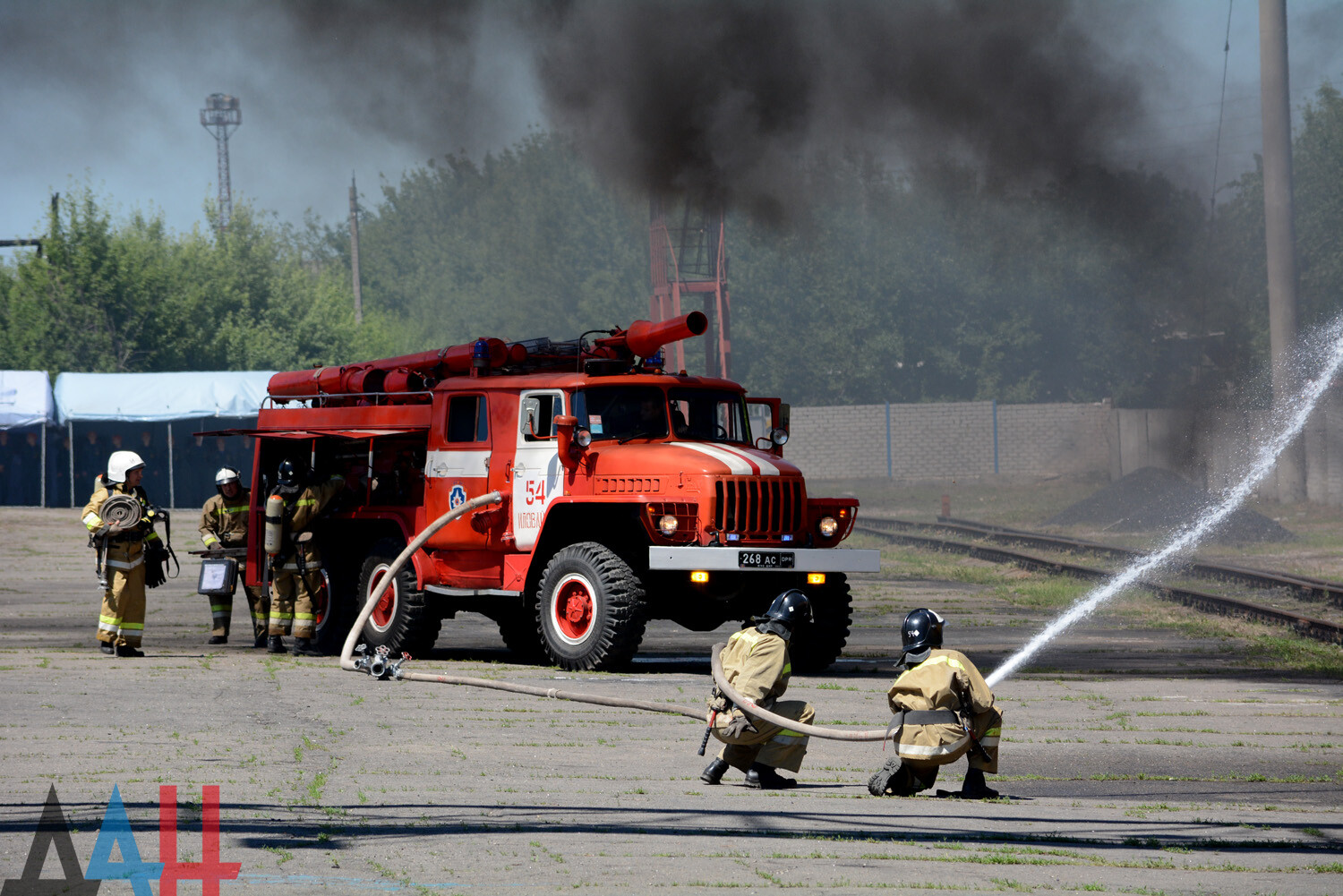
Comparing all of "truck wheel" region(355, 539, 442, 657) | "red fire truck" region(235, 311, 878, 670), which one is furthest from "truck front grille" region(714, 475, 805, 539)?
"truck wheel" region(355, 539, 442, 657)

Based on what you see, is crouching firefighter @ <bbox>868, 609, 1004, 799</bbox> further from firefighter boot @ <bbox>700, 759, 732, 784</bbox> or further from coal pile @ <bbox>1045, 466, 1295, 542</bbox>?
coal pile @ <bbox>1045, 466, 1295, 542</bbox>

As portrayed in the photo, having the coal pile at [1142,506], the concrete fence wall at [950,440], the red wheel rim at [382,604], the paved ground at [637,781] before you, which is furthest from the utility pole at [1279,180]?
the red wheel rim at [382,604]

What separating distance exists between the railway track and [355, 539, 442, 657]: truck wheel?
9.06 m

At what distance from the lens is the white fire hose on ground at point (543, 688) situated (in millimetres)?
8039

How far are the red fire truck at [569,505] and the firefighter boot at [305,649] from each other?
0.23 metres

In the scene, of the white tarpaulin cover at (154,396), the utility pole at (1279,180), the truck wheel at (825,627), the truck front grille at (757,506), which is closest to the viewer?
the truck front grille at (757,506)

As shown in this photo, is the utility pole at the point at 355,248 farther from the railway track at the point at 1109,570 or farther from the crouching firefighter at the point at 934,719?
the crouching firefighter at the point at 934,719

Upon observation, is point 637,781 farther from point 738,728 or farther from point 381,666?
point 381,666

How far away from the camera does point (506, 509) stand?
45.4ft

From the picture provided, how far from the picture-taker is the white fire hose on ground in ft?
26.4

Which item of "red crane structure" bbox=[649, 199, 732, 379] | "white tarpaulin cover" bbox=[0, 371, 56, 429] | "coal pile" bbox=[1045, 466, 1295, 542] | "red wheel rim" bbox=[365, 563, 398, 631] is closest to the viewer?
"red wheel rim" bbox=[365, 563, 398, 631]

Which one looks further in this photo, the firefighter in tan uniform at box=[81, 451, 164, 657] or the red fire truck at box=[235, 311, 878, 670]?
the firefighter in tan uniform at box=[81, 451, 164, 657]

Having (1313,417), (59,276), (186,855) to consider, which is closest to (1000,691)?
(186,855)

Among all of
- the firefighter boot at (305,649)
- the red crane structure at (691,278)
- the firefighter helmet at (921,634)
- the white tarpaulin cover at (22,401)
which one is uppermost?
the red crane structure at (691,278)
